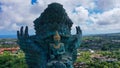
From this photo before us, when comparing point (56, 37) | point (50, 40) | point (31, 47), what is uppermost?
point (56, 37)

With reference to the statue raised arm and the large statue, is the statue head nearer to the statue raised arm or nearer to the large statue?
the large statue

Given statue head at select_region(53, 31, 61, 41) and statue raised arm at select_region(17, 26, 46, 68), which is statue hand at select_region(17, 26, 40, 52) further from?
statue head at select_region(53, 31, 61, 41)

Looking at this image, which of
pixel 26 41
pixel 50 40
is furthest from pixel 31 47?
pixel 50 40

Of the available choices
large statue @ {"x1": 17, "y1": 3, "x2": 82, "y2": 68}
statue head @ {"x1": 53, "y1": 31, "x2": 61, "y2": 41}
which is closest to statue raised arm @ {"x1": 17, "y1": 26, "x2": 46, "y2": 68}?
large statue @ {"x1": 17, "y1": 3, "x2": 82, "y2": 68}

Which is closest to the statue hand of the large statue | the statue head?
the large statue

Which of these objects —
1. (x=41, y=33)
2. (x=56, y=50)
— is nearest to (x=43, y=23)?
(x=41, y=33)

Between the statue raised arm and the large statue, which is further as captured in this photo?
the statue raised arm

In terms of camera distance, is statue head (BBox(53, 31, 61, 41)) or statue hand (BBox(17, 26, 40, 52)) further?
statue hand (BBox(17, 26, 40, 52))

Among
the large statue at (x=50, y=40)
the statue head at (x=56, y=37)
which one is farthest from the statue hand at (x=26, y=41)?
the statue head at (x=56, y=37)

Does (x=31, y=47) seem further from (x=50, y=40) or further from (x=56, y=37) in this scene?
(x=56, y=37)
